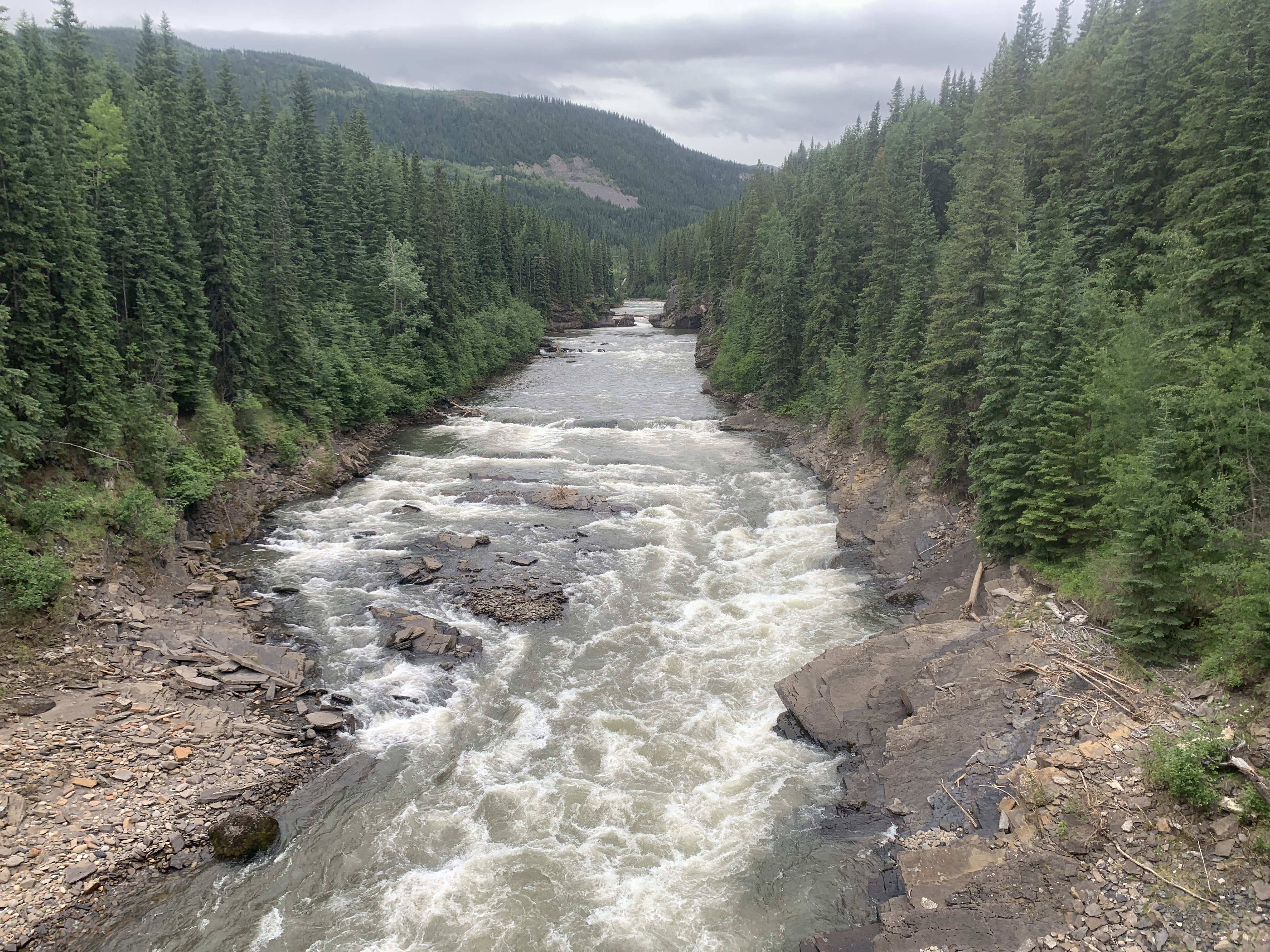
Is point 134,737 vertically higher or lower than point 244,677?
higher

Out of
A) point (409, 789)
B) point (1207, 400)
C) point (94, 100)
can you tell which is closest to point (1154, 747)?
point (1207, 400)

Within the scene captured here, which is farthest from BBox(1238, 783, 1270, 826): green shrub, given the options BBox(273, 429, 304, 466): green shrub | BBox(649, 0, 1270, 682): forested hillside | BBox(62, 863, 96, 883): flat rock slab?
BBox(273, 429, 304, 466): green shrub

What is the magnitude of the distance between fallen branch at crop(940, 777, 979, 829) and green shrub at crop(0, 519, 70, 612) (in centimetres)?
2234

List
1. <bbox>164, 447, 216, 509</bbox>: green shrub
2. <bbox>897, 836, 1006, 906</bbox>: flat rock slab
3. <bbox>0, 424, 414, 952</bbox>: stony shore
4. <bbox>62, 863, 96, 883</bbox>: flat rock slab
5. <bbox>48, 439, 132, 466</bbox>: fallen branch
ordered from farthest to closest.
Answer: <bbox>164, 447, 216, 509</bbox>: green shrub → <bbox>48, 439, 132, 466</bbox>: fallen branch → <bbox>0, 424, 414, 952</bbox>: stony shore → <bbox>62, 863, 96, 883</bbox>: flat rock slab → <bbox>897, 836, 1006, 906</bbox>: flat rock slab

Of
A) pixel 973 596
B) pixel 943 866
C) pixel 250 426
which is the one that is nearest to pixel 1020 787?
pixel 943 866

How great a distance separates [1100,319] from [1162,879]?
17037 millimetres

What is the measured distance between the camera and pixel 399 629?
22.9 m

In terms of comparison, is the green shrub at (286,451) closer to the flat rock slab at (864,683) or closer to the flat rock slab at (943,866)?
the flat rock slab at (864,683)

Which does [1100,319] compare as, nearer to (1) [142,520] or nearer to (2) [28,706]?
(2) [28,706]

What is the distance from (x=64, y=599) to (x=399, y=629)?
890 centimetres

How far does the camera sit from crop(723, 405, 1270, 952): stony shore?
10.4 meters

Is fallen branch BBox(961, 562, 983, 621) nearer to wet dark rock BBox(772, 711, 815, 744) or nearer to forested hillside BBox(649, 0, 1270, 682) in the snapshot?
forested hillside BBox(649, 0, 1270, 682)

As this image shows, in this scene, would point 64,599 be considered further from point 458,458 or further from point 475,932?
point 458,458

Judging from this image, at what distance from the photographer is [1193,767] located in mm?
11273
